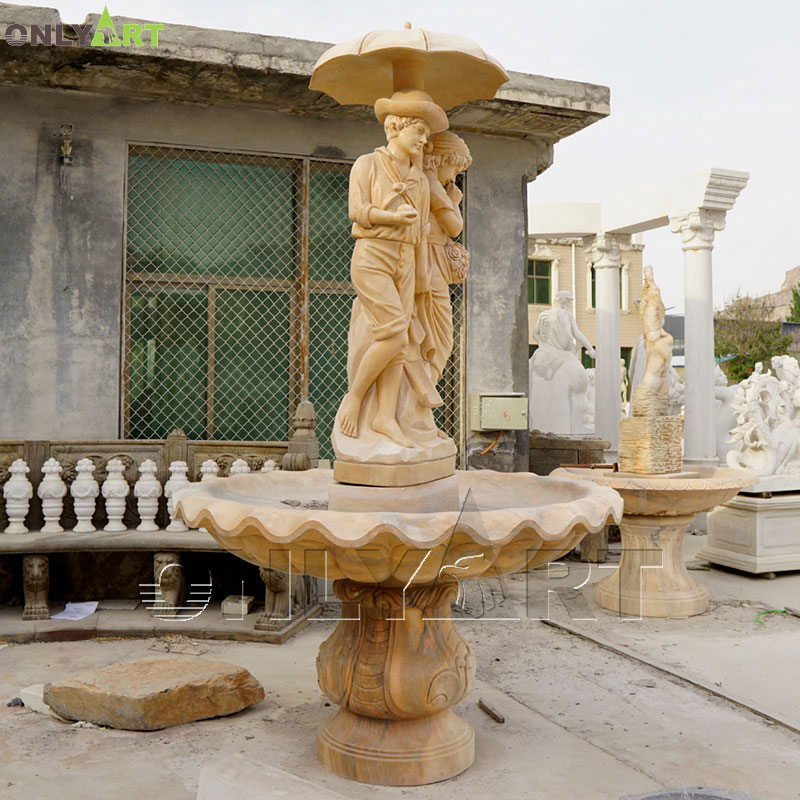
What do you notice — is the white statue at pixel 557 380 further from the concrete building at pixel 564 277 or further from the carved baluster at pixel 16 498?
the concrete building at pixel 564 277

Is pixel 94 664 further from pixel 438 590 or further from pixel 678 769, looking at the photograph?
pixel 678 769

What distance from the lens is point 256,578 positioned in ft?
21.8

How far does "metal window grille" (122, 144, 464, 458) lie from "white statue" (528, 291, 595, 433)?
394 cm

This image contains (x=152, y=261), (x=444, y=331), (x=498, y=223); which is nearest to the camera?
(x=444, y=331)

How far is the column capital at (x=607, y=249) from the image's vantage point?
11.6 metres

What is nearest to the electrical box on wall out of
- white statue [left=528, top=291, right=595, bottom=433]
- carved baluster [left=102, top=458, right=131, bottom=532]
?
white statue [left=528, top=291, right=595, bottom=433]

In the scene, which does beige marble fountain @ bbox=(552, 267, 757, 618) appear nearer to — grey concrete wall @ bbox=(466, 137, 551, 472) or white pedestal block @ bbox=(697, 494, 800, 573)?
white pedestal block @ bbox=(697, 494, 800, 573)

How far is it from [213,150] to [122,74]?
95 centimetres

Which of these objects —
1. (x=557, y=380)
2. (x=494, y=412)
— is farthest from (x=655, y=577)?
(x=557, y=380)

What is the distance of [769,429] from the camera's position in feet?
26.7

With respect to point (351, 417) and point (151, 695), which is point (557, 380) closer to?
point (351, 417)

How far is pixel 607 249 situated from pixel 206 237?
6.49 m

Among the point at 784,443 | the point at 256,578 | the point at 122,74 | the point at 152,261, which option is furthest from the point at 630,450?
the point at 122,74

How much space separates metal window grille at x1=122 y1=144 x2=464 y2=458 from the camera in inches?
275
